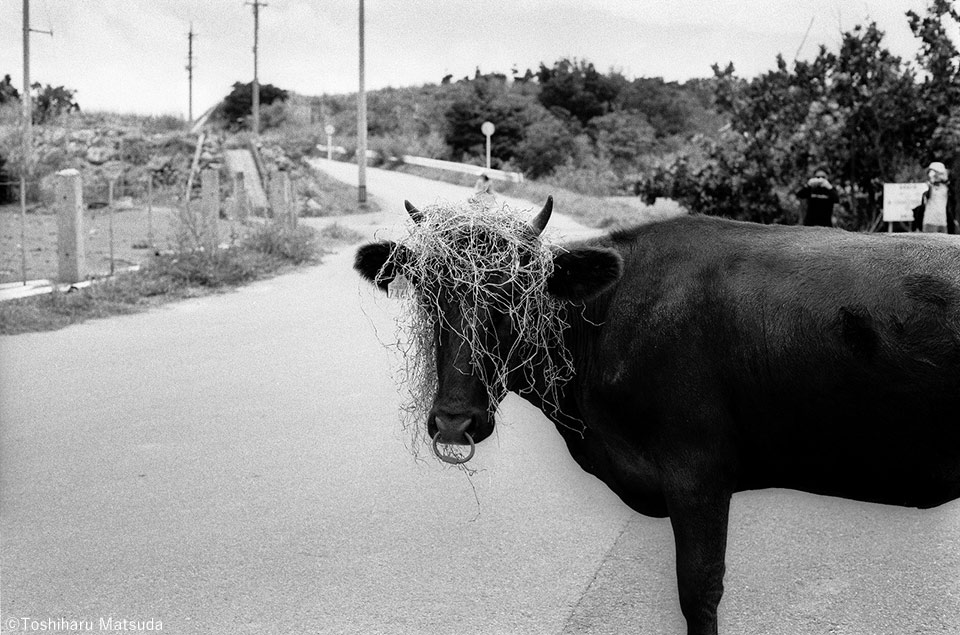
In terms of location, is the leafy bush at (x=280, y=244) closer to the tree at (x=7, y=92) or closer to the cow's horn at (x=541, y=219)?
the cow's horn at (x=541, y=219)

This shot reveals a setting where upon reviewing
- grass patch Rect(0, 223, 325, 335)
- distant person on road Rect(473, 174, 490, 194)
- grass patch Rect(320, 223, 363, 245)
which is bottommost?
grass patch Rect(0, 223, 325, 335)

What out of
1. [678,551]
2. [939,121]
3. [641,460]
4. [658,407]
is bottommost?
[678,551]

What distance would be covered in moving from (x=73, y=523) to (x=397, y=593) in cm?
207

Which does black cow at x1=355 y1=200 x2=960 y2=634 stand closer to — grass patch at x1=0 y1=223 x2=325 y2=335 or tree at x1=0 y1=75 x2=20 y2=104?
grass patch at x1=0 y1=223 x2=325 y2=335

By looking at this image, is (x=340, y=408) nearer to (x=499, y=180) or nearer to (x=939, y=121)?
(x=939, y=121)

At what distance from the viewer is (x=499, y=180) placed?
41.2m

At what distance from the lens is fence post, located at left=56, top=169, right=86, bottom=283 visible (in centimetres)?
1459

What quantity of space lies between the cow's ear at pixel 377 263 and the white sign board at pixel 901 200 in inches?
534

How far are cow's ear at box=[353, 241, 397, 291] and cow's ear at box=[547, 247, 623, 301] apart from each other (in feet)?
2.09

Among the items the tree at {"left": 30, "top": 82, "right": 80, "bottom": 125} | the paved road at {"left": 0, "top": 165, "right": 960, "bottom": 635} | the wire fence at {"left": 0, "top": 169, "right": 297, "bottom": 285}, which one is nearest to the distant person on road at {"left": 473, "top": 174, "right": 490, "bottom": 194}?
the paved road at {"left": 0, "top": 165, "right": 960, "bottom": 635}

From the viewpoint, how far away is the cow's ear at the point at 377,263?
3.80 m

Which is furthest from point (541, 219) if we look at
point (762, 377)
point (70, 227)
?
point (70, 227)

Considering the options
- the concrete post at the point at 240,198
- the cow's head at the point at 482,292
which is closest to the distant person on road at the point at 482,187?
the cow's head at the point at 482,292

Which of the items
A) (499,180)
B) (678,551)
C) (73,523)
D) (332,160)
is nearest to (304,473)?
(73,523)
